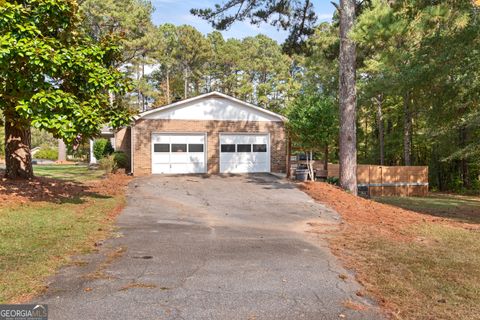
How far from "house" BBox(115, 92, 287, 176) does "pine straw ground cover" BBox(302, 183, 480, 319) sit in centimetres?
1079

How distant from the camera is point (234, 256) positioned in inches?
263

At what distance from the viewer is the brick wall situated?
850 inches

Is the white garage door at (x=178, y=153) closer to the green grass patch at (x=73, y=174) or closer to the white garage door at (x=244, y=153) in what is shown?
the white garage door at (x=244, y=153)

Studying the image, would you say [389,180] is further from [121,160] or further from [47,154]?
[47,154]

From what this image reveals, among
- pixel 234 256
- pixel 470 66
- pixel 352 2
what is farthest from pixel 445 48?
pixel 234 256

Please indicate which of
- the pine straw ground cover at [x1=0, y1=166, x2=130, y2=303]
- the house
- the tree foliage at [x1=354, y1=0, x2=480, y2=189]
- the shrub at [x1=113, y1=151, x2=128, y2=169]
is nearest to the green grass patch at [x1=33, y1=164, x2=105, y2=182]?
the shrub at [x1=113, y1=151, x2=128, y2=169]

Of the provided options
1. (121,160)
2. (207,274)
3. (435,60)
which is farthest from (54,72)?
(121,160)

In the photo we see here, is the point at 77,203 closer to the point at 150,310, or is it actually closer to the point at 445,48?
the point at 150,310

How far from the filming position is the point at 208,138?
22422 mm

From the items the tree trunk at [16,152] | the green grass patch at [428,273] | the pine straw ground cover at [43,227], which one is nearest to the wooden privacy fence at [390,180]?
the green grass patch at [428,273]

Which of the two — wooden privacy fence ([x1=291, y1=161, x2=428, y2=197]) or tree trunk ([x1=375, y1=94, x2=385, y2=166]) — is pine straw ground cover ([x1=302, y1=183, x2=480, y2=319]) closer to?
wooden privacy fence ([x1=291, y1=161, x2=428, y2=197])

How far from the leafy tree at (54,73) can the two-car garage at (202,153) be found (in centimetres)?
1003

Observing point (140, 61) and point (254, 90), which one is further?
point (254, 90)

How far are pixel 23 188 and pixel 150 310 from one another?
402 inches
